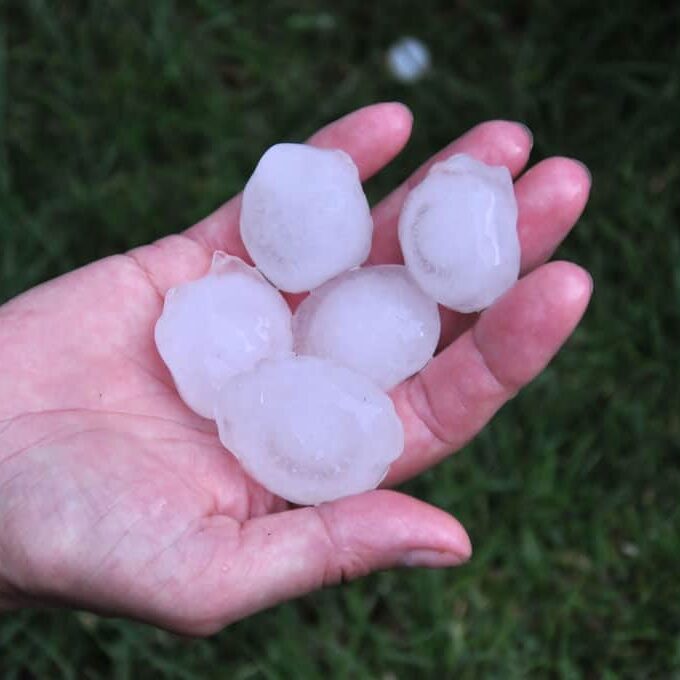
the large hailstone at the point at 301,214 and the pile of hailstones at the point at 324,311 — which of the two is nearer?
the pile of hailstones at the point at 324,311

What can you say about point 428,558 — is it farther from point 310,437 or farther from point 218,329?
point 218,329

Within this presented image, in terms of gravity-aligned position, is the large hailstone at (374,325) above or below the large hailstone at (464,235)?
below

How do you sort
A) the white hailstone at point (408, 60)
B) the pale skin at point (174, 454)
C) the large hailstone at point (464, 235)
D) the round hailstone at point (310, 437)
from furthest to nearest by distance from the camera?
1. the white hailstone at point (408, 60)
2. the large hailstone at point (464, 235)
3. the round hailstone at point (310, 437)
4. the pale skin at point (174, 454)

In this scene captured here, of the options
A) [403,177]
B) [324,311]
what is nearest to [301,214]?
[324,311]

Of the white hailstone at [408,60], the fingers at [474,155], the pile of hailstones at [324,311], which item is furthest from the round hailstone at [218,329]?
the white hailstone at [408,60]

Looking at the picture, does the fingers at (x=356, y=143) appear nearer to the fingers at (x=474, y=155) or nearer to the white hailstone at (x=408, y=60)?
the fingers at (x=474, y=155)

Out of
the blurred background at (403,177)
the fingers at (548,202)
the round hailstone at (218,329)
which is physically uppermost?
the fingers at (548,202)

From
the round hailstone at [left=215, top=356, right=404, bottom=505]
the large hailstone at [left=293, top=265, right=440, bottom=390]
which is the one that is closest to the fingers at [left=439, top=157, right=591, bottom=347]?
the large hailstone at [left=293, top=265, right=440, bottom=390]

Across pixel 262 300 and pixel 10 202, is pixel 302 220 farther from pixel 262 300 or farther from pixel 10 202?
pixel 10 202
